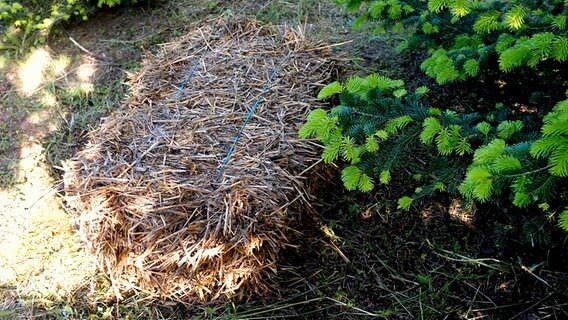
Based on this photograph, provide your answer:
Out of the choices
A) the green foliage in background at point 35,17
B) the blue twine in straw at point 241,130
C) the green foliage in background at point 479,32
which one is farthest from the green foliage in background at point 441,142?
the green foliage in background at point 35,17

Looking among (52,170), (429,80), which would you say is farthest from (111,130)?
(429,80)

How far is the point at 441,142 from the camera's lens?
1.87 m

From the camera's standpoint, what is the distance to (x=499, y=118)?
220cm

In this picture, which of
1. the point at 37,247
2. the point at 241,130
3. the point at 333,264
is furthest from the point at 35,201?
the point at 333,264

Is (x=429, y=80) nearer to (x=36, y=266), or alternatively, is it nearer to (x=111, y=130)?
(x=111, y=130)

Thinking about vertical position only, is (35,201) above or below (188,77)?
below

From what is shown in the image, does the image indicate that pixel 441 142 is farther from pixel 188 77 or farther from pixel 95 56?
pixel 95 56

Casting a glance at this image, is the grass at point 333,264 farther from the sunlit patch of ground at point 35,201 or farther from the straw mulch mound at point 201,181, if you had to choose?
the straw mulch mound at point 201,181

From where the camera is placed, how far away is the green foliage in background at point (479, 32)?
191cm

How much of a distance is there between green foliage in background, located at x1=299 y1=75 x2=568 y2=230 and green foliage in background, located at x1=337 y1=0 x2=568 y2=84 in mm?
220

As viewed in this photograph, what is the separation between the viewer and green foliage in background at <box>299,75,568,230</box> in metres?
1.59

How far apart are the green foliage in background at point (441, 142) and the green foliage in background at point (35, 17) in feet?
9.07

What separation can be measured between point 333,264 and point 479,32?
1.34 meters

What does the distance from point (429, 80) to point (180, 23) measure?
6.93 feet
